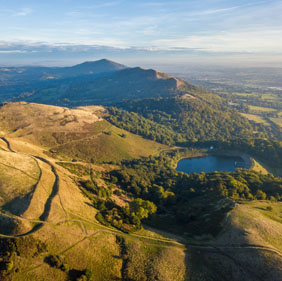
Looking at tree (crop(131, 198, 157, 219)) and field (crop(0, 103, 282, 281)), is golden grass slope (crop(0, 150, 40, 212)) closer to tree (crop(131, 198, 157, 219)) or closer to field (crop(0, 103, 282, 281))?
field (crop(0, 103, 282, 281))

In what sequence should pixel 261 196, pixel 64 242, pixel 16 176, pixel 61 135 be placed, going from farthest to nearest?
pixel 61 135, pixel 261 196, pixel 16 176, pixel 64 242

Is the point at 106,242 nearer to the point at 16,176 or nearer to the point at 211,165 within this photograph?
the point at 16,176

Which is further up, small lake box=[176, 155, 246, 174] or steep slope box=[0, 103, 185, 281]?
steep slope box=[0, 103, 185, 281]

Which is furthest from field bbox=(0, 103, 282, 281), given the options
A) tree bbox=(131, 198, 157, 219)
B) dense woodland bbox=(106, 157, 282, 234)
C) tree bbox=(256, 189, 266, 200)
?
tree bbox=(256, 189, 266, 200)

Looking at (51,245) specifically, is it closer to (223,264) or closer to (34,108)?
(223,264)

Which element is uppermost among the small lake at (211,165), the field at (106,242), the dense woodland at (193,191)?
the field at (106,242)

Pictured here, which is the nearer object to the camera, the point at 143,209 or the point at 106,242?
the point at 106,242

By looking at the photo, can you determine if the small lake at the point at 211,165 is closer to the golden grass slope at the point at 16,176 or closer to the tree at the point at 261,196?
the tree at the point at 261,196

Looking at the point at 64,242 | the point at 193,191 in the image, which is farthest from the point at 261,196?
the point at 64,242

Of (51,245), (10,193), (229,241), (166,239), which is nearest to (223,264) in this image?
(229,241)

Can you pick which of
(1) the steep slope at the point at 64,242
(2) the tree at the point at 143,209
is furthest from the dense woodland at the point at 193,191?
(1) the steep slope at the point at 64,242
